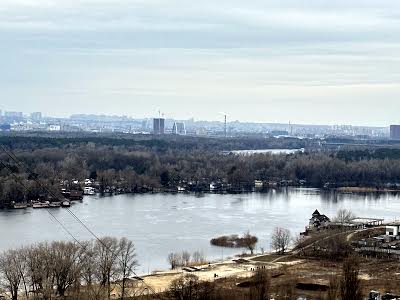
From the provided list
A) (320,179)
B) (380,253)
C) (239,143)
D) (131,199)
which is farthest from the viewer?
(239,143)

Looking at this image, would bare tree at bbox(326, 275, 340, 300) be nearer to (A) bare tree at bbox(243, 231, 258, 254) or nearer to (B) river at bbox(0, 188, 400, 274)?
(B) river at bbox(0, 188, 400, 274)

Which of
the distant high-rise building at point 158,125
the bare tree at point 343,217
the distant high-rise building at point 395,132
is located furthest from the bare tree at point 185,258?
the distant high-rise building at point 395,132

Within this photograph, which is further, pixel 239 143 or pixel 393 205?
pixel 239 143

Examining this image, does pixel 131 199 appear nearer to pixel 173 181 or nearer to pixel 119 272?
pixel 173 181

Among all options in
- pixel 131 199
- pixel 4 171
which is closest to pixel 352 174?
pixel 131 199

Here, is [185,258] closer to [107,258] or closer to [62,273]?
[107,258]

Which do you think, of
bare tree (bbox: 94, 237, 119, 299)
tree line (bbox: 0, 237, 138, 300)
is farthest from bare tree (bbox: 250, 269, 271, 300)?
bare tree (bbox: 94, 237, 119, 299)

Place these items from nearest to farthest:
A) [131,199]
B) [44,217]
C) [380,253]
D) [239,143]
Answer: [380,253]
[44,217]
[131,199]
[239,143]

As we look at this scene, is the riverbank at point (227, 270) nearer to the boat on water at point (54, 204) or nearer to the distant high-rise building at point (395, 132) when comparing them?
the boat on water at point (54, 204)
